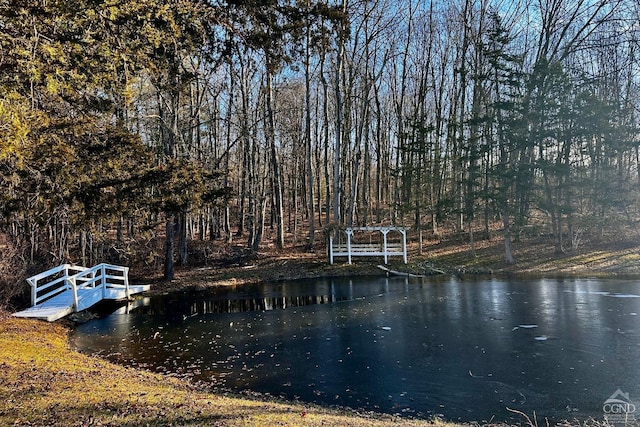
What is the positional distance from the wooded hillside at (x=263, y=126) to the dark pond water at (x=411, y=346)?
299cm

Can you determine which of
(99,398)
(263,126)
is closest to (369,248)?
(263,126)

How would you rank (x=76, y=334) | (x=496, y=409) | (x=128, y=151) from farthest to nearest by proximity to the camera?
(x=76, y=334)
(x=128, y=151)
(x=496, y=409)

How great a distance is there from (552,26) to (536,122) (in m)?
4.97

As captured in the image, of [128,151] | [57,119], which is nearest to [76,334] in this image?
[128,151]

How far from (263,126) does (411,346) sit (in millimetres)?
19363

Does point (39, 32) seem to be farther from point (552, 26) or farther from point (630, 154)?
point (630, 154)

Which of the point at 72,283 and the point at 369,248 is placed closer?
the point at 72,283

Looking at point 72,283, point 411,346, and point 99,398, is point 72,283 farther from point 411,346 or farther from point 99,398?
point 411,346

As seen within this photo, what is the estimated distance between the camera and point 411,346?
8008mm

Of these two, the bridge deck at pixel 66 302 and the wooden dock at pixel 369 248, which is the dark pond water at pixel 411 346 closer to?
the bridge deck at pixel 66 302

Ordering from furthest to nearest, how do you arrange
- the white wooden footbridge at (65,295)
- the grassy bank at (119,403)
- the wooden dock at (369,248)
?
the wooden dock at (369,248) → the white wooden footbridge at (65,295) → the grassy bank at (119,403)

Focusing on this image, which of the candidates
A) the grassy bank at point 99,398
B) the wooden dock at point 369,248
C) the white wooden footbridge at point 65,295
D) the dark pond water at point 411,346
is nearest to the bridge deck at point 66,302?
the white wooden footbridge at point 65,295

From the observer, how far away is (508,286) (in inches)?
577

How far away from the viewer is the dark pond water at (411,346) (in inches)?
223
